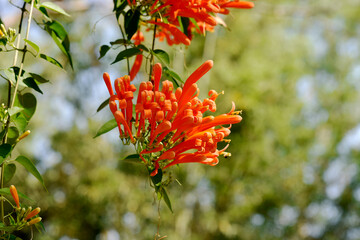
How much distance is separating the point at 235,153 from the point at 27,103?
7.80 meters

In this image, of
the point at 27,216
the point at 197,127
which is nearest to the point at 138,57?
the point at 197,127

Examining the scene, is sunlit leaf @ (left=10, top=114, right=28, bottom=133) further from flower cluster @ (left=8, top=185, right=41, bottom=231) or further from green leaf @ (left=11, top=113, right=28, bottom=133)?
flower cluster @ (left=8, top=185, right=41, bottom=231)

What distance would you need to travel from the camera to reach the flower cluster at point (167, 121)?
81cm

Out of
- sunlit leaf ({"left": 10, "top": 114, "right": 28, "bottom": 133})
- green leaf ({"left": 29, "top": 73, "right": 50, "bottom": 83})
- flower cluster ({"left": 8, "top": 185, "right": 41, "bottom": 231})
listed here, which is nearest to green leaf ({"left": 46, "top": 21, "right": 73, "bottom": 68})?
green leaf ({"left": 29, "top": 73, "right": 50, "bottom": 83})

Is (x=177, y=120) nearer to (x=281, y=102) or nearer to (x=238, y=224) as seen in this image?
(x=281, y=102)

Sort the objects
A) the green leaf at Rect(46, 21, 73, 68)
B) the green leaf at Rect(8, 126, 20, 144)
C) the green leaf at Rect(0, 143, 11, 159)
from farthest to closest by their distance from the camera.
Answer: the green leaf at Rect(46, 21, 73, 68) → the green leaf at Rect(8, 126, 20, 144) → the green leaf at Rect(0, 143, 11, 159)

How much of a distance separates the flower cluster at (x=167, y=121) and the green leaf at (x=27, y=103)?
0.74 feet

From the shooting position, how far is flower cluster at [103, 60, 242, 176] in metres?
0.81

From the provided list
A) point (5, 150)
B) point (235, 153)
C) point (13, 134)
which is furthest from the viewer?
point (235, 153)

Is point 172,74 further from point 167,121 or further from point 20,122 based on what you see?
point 20,122

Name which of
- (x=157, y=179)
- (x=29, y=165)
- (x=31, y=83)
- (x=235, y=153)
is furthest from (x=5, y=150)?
(x=235, y=153)

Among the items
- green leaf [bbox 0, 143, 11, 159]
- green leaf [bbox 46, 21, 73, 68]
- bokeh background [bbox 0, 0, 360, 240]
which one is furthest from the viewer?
bokeh background [bbox 0, 0, 360, 240]

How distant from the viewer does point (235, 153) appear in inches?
339

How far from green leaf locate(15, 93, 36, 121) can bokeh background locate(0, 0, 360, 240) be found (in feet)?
21.5
